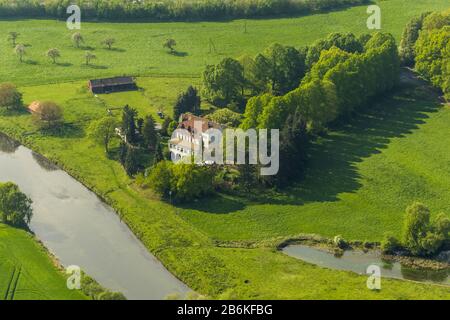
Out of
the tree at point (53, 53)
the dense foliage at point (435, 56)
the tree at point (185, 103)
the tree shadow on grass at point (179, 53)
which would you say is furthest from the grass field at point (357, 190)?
the tree at point (53, 53)

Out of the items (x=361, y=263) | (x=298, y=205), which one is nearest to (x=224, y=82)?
(x=298, y=205)

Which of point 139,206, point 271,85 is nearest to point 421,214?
point 139,206

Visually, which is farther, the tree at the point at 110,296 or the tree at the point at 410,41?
the tree at the point at 410,41

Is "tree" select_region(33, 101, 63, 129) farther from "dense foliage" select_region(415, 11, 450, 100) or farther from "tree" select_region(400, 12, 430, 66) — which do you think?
"tree" select_region(400, 12, 430, 66)

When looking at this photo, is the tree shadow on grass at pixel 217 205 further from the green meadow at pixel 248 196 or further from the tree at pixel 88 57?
the tree at pixel 88 57

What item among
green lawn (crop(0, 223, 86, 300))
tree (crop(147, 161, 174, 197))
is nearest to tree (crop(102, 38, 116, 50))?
tree (crop(147, 161, 174, 197))

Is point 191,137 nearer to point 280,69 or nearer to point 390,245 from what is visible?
point 280,69

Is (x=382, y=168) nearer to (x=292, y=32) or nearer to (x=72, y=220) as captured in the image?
(x=72, y=220)
